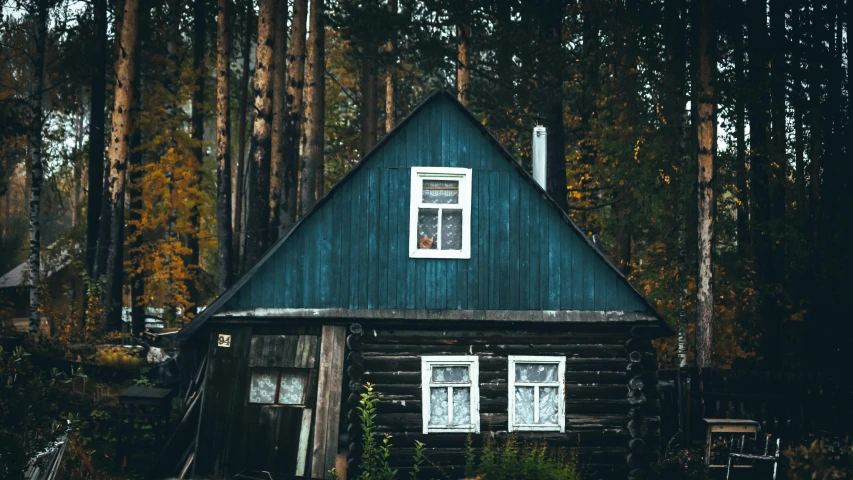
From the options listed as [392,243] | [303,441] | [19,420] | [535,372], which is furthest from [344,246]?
[19,420]

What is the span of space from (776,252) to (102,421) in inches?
618

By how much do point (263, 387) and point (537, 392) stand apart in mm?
4477

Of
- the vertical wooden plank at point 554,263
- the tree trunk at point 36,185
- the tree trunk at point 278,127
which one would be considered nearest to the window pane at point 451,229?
the vertical wooden plank at point 554,263

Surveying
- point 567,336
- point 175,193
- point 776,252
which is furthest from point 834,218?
point 175,193

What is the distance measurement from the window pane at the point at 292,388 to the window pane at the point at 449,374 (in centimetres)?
212

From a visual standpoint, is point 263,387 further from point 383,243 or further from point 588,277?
point 588,277

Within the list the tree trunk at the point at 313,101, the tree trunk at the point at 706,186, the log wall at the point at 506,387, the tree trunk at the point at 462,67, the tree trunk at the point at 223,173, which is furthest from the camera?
the tree trunk at the point at 313,101

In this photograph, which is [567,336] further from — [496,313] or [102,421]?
[102,421]

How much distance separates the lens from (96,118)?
27.4 m

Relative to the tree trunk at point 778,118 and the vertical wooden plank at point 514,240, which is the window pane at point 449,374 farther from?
the tree trunk at point 778,118

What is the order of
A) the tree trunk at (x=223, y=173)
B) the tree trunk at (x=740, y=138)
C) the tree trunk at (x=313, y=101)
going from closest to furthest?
the tree trunk at (x=740, y=138) → the tree trunk at (x=223, y=173) → the tree trunk at (x=313, y=101)

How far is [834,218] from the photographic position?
70.7ft

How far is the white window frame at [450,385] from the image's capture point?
15.4 meters

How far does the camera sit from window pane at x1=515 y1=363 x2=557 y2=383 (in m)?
15.7
